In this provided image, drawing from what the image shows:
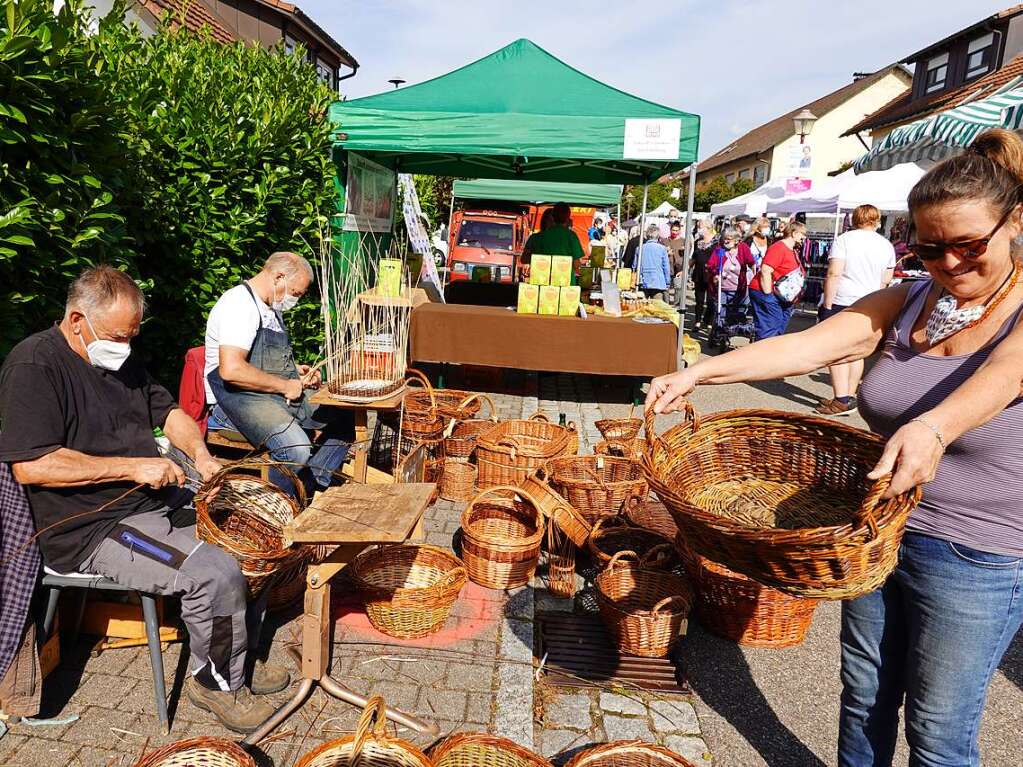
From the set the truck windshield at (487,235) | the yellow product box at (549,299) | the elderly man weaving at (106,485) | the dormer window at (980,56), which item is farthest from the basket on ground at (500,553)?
the dormer window at (980,56)

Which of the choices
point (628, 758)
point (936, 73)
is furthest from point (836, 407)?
point (936, 73)

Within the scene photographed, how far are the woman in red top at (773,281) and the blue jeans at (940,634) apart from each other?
22.6ft

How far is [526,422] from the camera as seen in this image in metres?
5.01

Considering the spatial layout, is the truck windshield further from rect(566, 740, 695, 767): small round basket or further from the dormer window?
the dormer window

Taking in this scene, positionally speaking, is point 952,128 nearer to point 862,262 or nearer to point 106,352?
point 862,262

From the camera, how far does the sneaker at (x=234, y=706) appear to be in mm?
2391

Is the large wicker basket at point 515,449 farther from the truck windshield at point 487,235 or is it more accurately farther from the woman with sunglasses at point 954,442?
the truck windshield at point 487,235

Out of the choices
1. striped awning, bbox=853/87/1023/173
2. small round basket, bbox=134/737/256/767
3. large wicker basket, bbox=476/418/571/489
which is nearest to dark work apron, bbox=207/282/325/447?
large wicker basket, bbox=476/418/571/489

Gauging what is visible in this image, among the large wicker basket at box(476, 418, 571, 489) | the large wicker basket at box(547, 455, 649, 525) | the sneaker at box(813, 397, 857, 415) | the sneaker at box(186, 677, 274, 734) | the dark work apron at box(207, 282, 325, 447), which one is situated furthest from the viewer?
the sneaker at box(813, 397, 857, 415)

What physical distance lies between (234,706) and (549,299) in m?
4.92

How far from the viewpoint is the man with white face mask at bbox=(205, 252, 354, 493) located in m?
3.65

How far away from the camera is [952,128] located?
5.84 m

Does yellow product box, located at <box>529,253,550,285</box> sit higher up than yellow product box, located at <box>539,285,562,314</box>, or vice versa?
yellow product box, located at <box>529,253,550,285</box>

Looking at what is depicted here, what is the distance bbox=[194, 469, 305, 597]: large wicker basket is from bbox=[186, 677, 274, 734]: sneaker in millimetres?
382
